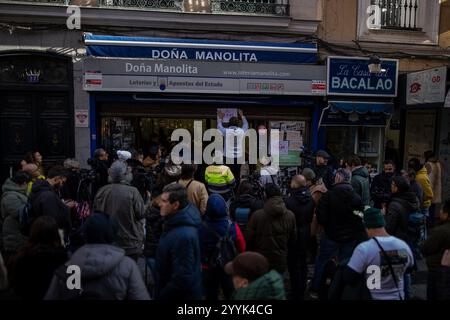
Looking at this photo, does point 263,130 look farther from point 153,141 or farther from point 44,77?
point 44,77

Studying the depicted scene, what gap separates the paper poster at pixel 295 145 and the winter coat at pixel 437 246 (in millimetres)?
5978

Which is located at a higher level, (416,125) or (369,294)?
(416,125)

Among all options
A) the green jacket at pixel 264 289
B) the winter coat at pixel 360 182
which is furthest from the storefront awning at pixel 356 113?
the green jacket at pixel 264 289

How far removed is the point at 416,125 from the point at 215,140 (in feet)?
18.5

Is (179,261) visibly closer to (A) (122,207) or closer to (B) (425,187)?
(A) (122,207)

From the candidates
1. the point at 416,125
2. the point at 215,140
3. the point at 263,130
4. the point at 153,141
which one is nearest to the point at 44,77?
the point at 153,141

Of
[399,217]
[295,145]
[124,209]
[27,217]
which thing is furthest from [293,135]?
[27,217]

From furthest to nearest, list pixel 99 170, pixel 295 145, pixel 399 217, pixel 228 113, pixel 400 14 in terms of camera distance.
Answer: pixel 400 14 → pixel 295 145 → pixel 228 113 → pixel 99 170 → pixel 399 217

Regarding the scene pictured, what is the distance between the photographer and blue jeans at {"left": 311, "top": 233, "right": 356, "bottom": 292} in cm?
533

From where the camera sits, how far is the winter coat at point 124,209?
4988 mm

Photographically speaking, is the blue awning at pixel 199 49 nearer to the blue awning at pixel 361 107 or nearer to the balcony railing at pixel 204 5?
the balcony railing at pixel 204 5

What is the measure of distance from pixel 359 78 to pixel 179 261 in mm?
7933

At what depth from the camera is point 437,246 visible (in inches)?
168
